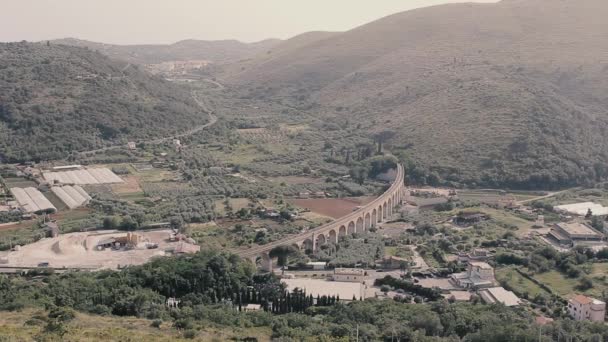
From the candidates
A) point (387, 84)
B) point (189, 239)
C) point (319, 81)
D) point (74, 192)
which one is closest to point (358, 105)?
point (387, 84)

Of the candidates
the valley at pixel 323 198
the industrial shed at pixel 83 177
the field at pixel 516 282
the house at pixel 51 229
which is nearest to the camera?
the valley at pixel 323 198

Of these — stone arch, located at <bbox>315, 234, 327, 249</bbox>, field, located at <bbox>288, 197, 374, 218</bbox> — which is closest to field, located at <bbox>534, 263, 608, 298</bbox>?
stone arch, located at <bbox>315, 234, 327, 249</bbox>

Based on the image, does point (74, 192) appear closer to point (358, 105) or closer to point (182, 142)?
point (182, 142)

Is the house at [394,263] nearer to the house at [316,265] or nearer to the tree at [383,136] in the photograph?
the house at [316,265]

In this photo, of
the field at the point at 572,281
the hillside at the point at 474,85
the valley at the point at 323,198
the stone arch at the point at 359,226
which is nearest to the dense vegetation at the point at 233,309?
the valley at the point at 323,198

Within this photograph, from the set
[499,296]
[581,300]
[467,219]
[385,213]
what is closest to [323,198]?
[385,213]

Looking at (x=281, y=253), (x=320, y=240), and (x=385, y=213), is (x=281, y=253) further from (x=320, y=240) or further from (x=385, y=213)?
(x=385, y=213)

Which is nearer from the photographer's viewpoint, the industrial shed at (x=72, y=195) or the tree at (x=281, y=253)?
the tree at (x=281, y=253)

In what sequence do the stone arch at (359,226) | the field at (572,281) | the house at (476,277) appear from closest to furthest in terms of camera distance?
1. the field at (572,281)
2. the house at (476,277)
3. the stone arch at (359,226)
